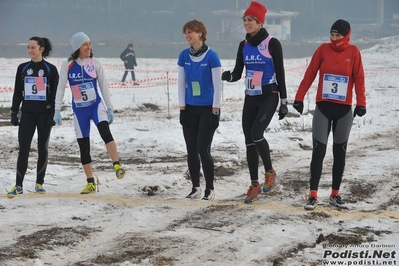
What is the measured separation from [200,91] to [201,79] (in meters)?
0.13

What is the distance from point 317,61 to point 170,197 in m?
2.28

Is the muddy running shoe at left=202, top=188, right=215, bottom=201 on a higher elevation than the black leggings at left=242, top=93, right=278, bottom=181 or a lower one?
lower

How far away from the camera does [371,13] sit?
318 feet

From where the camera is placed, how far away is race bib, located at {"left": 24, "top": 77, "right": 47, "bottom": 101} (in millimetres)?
7742

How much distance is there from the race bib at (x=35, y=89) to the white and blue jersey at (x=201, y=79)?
1585 mm

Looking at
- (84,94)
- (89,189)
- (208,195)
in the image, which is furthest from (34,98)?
(208,195)

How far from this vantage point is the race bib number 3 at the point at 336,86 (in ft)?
22.1

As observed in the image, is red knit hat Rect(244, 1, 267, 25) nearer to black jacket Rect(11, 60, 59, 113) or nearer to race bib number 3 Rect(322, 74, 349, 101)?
race bib number 3 Rect(322, 74, 349, 101)

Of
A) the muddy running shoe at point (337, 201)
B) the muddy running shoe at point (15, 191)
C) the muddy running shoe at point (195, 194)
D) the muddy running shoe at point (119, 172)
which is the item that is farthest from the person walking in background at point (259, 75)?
the muddy running shoe at point (15, 191)

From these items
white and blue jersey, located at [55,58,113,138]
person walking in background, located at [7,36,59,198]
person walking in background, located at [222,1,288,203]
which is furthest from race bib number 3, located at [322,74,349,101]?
person walking in background, located at [7,36,59,198]

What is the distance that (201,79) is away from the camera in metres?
7.26

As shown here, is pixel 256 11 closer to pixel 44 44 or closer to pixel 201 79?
pixel 201 79

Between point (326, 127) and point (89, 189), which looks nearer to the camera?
point (326, 127)

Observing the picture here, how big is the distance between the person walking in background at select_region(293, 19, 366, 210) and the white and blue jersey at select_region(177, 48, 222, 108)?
0.89 m
